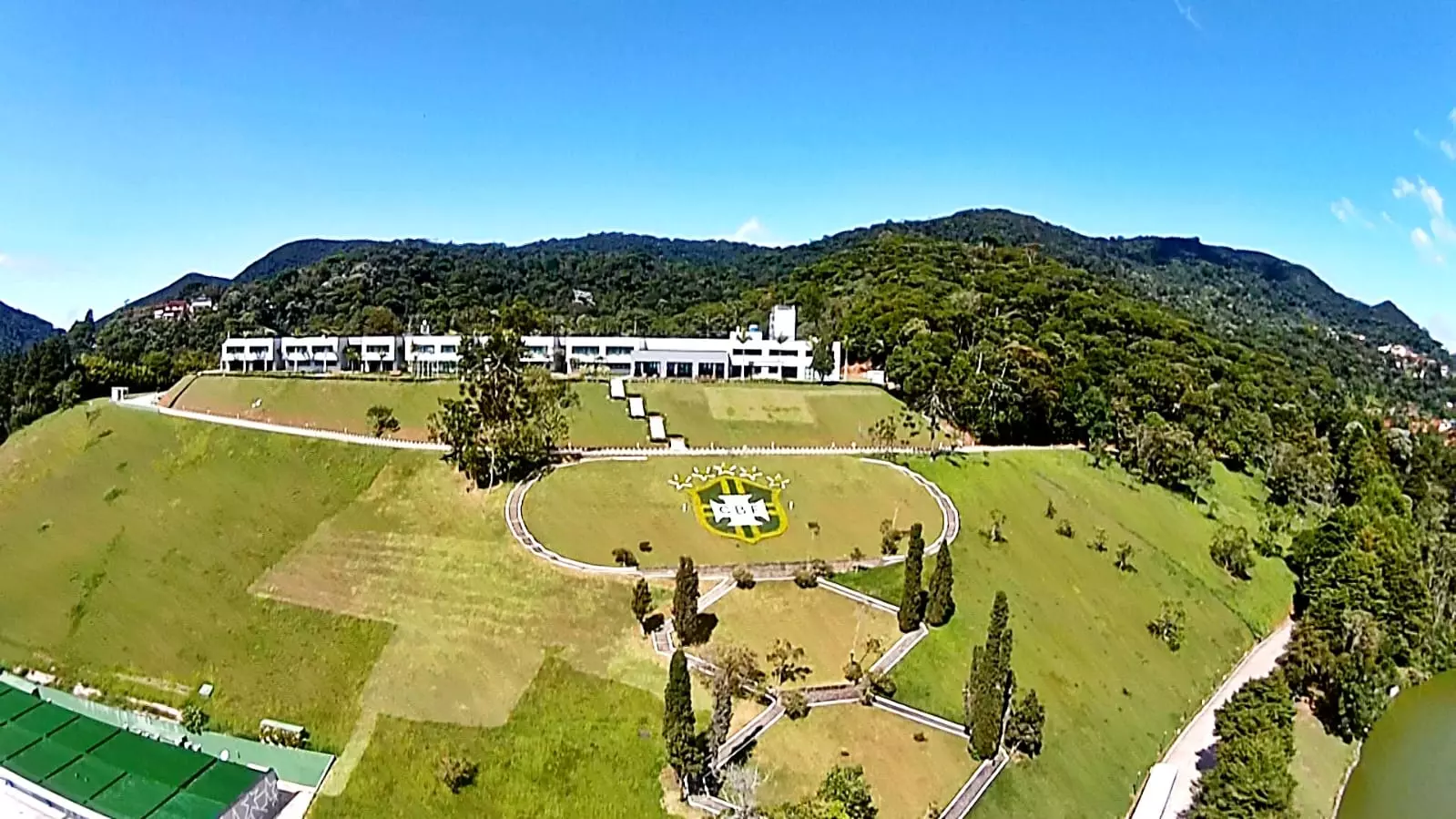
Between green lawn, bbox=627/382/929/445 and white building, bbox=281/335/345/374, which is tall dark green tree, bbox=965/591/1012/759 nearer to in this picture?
green lawn, bbox=627/382/929/445

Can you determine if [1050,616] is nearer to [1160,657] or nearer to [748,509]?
[1160,657]

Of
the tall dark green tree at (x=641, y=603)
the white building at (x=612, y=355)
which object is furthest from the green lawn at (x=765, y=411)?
the tall dark green tree at (x=641, y=603)

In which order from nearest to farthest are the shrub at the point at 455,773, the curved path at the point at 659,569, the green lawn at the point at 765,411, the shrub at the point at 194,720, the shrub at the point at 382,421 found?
the shrub at the point at 455,773 < the shrub at the point at 194,720 < the curved path at the point at 659,569 < the shrub at the point at 382,421 < the green lawn at the point at 765,411

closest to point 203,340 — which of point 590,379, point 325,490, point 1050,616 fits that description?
point 590,379

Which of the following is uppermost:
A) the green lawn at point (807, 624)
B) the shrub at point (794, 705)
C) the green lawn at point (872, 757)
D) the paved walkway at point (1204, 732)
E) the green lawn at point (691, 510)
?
the green lawn at point (691, 510)

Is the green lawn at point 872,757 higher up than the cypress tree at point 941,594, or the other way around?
the cypress tree at point 941,594

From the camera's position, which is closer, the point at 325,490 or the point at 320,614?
the point at 320,614

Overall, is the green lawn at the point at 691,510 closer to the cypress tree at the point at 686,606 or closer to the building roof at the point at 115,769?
the cypress tree at the point at 686,606
